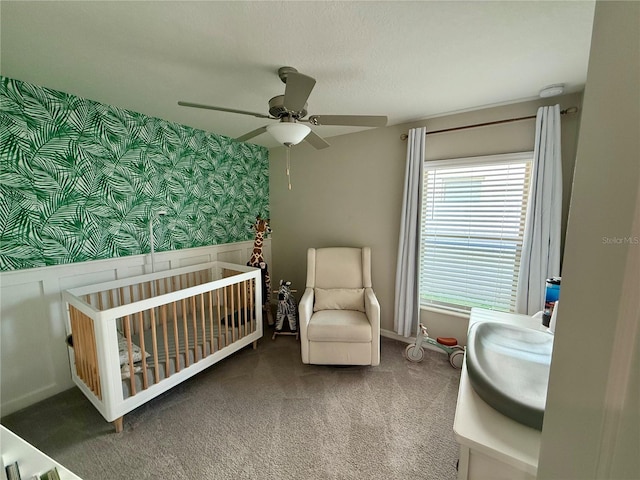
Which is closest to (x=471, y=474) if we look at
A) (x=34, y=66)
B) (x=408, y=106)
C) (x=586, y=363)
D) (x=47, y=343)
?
(x=586, y=363)

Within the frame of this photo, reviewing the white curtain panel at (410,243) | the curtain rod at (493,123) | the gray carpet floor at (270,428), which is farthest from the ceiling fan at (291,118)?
the gray carpet floor at (270,428)

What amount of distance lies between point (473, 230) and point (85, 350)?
3.19 metres

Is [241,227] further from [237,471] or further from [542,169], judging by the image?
[542,169]

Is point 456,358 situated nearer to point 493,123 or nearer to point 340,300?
point 340,300

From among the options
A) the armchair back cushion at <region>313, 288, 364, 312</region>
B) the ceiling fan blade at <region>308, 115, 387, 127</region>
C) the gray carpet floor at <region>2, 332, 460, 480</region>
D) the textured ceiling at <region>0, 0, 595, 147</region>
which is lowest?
the gray carpet floor at <region>2, 332, 460, 480</region>

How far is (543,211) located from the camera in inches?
78.4

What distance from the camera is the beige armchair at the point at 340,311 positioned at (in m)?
2.22

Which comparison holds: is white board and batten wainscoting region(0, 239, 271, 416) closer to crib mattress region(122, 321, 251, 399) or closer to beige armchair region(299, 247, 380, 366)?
crib mattress region(122, 321, 251, 399)

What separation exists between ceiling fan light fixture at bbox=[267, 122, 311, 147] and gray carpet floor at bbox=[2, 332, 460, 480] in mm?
1883

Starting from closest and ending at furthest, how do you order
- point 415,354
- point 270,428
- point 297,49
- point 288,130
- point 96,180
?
→ point 297,49
point 288,130
point 270,428
point 96,180
point 415,354

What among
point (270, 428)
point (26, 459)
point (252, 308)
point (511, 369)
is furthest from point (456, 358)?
point (26, 459)

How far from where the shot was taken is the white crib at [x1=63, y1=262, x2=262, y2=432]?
1.59m

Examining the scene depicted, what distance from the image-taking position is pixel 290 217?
3557 mm

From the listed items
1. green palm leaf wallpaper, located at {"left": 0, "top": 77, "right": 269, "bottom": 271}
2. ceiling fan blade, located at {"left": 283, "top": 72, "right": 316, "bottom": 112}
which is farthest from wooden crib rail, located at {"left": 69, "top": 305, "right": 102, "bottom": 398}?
ceiling fan blade, located at {"left": 283, "top": 72, "right": 316, "bottom": 112}
